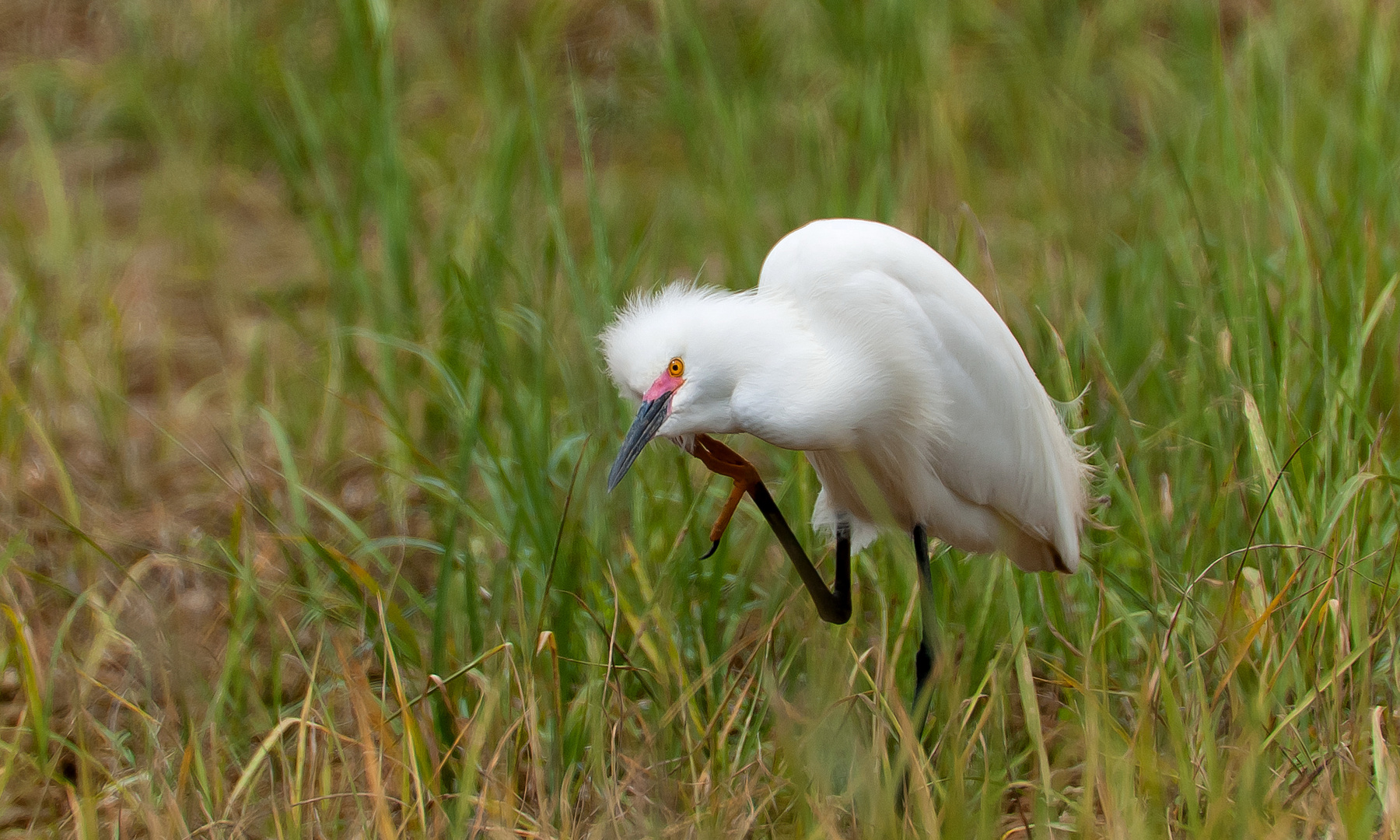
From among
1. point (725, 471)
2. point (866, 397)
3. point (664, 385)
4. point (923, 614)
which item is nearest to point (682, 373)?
point (664, 385)

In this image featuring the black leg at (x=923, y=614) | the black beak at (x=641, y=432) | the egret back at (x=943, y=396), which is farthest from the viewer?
the black leg at (x=923, y=614)

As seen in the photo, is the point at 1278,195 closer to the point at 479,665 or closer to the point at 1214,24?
the point at 1214,24

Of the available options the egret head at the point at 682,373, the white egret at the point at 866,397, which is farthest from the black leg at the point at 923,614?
the egret head at the point at 682,373

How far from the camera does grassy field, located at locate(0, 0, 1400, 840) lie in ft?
5.48

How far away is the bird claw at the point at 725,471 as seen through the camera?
2.03 m

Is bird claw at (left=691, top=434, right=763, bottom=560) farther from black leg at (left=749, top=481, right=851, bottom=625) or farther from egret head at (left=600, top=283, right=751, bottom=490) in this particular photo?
egret head at (left=600, top=283, right=751, bottom=490)

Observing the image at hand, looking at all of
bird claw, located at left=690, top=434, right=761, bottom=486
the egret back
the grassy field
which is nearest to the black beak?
the grassy field

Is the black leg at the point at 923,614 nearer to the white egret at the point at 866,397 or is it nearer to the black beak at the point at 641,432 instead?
the white egret at the point at 866,397

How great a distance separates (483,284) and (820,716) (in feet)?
3.76

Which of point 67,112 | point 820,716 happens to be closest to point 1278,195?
point 820,716

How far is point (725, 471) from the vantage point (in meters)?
2.04

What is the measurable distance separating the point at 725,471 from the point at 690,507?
0.09 metres

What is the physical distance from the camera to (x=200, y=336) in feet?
12.3

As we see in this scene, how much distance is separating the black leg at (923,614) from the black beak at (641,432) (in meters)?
0.59
